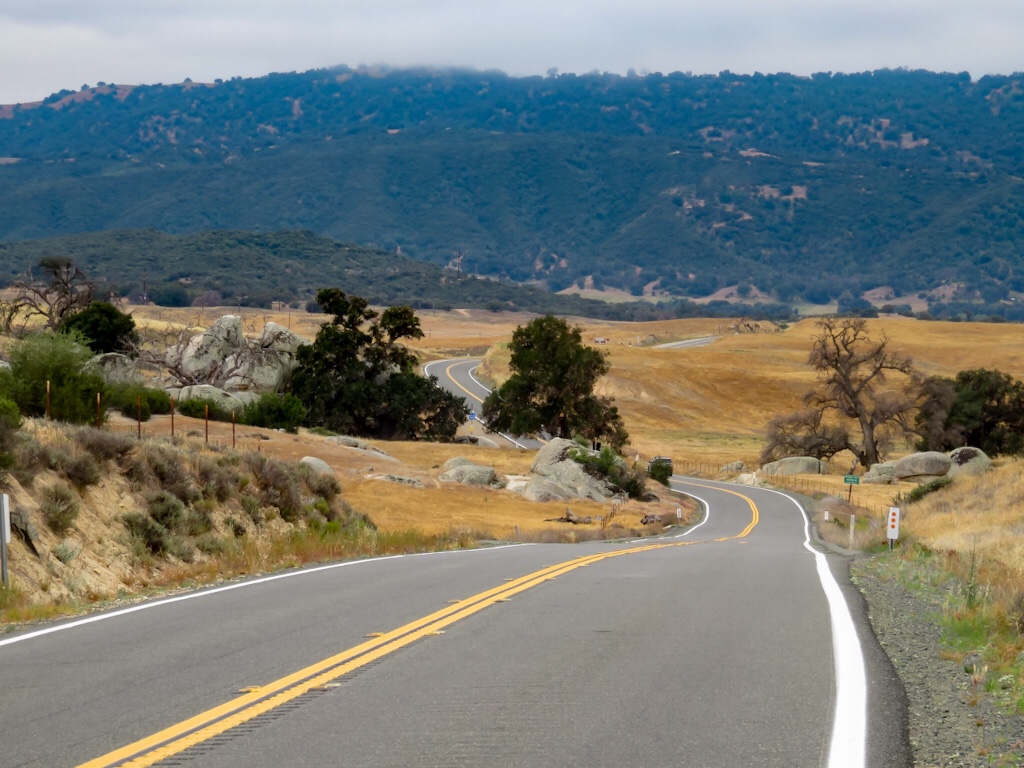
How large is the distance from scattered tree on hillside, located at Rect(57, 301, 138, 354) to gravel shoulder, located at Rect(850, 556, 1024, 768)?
195 feet

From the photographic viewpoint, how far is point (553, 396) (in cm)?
6750

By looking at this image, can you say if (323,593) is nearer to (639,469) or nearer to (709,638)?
(709,638)

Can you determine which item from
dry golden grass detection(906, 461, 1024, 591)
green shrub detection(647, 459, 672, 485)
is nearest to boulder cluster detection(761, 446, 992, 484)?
green shrub detection(647, 459, 672, 485)

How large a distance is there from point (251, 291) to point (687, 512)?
14882 cm

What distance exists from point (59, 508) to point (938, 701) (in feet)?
40.7

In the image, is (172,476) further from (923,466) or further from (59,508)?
(923,466)

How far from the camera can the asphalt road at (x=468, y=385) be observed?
7544 cm

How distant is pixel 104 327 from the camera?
67062mm

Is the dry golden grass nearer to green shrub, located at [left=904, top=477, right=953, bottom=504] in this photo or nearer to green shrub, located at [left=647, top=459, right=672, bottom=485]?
green shrub, located at [left=904, top=477, right=953, bottom=504]

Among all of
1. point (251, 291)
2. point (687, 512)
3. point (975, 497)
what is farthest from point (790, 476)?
point (251, 291)

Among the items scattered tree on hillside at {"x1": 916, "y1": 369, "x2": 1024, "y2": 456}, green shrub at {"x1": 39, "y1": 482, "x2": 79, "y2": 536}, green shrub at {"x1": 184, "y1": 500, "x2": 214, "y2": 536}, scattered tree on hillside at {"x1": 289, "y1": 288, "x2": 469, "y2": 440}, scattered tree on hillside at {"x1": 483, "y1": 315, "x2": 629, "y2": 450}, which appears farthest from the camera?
scattered tree on hillside at {"x1": 916, "y1": 369, "x2": 1024, "y2": 456}

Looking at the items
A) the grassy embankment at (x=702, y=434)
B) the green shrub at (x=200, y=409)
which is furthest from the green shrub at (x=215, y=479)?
the green shrub at (x=200, y=409)

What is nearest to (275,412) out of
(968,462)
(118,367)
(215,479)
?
(118,367)

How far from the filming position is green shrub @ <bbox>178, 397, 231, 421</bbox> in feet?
177
